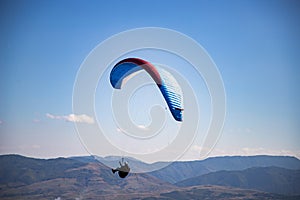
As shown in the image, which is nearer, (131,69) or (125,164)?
(125,164)

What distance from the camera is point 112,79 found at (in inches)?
1154

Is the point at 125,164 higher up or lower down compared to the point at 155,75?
lower down

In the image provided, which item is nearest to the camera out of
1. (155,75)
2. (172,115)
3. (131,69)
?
(172,115)

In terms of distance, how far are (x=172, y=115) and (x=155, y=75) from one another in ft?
12.2

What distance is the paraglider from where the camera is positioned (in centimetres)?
2416

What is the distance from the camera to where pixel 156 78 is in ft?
84.6

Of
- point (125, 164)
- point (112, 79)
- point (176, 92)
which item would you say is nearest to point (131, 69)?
point (112, 79)

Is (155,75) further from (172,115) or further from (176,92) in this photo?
(172,115)

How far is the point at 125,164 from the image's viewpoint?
87.1 feet

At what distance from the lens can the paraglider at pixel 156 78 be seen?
24156 millimetres

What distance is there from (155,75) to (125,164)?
739 centimetres

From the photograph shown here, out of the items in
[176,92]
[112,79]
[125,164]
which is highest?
[112,79]

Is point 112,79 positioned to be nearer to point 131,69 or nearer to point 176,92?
point 131,69

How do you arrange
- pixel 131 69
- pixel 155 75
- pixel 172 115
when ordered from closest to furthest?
pixel 172 115
pixel 155 75
pixel 131 69
